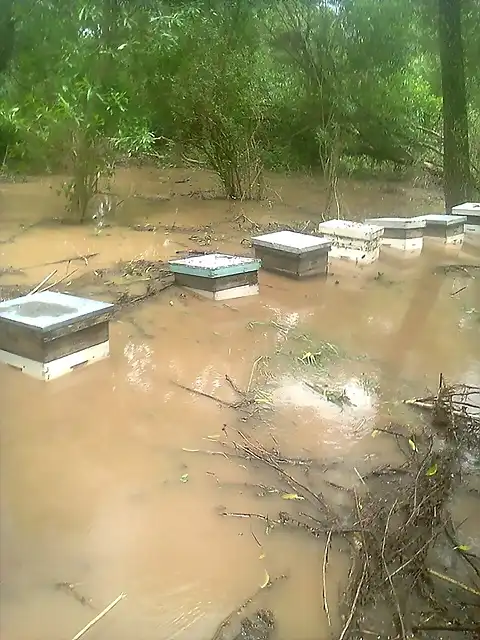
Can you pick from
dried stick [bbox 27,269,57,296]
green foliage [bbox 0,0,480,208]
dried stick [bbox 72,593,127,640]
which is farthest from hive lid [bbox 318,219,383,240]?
dried stick [bbox 72,593,127,640]

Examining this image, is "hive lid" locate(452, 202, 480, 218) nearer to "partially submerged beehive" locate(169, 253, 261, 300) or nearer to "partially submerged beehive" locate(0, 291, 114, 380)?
"partially submerged beehive" locate(169, 253, 261, 300)

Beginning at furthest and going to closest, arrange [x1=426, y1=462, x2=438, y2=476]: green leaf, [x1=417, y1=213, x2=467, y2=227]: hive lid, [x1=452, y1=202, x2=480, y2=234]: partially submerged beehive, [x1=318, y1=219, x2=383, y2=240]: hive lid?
[x1=452, y1=202, x2=480, y2=234]: partially submerged beehive
[x1=417, y1=213, x2=467, y2=227]: hive lid
[x1=318, y1=219, x2=383, y2=240]: hive lid
[x1=426, y1=462, x2=438, y2=476]: green leaf

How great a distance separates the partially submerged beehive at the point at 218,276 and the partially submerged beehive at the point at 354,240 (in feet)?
2.68

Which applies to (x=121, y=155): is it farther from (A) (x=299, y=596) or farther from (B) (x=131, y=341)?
(A) (x=299, y=596)

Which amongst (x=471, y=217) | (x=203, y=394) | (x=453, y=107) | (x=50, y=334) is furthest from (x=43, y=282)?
(x=453, y=107)

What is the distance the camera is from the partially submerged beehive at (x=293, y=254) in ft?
11.3

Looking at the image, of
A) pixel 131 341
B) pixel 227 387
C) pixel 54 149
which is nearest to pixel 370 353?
pixel 227 387

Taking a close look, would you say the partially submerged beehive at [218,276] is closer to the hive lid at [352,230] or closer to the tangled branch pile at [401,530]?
the hive lid at [352,230]

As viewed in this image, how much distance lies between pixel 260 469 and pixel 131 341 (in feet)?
3.17

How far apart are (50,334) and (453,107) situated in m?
3.59

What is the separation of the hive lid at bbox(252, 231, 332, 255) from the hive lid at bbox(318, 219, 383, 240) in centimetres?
27

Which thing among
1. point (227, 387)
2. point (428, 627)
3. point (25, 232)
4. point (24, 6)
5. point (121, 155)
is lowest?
point (428, 627)

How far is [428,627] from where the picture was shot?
127cm

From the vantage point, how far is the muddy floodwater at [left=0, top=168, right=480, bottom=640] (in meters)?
1.32
